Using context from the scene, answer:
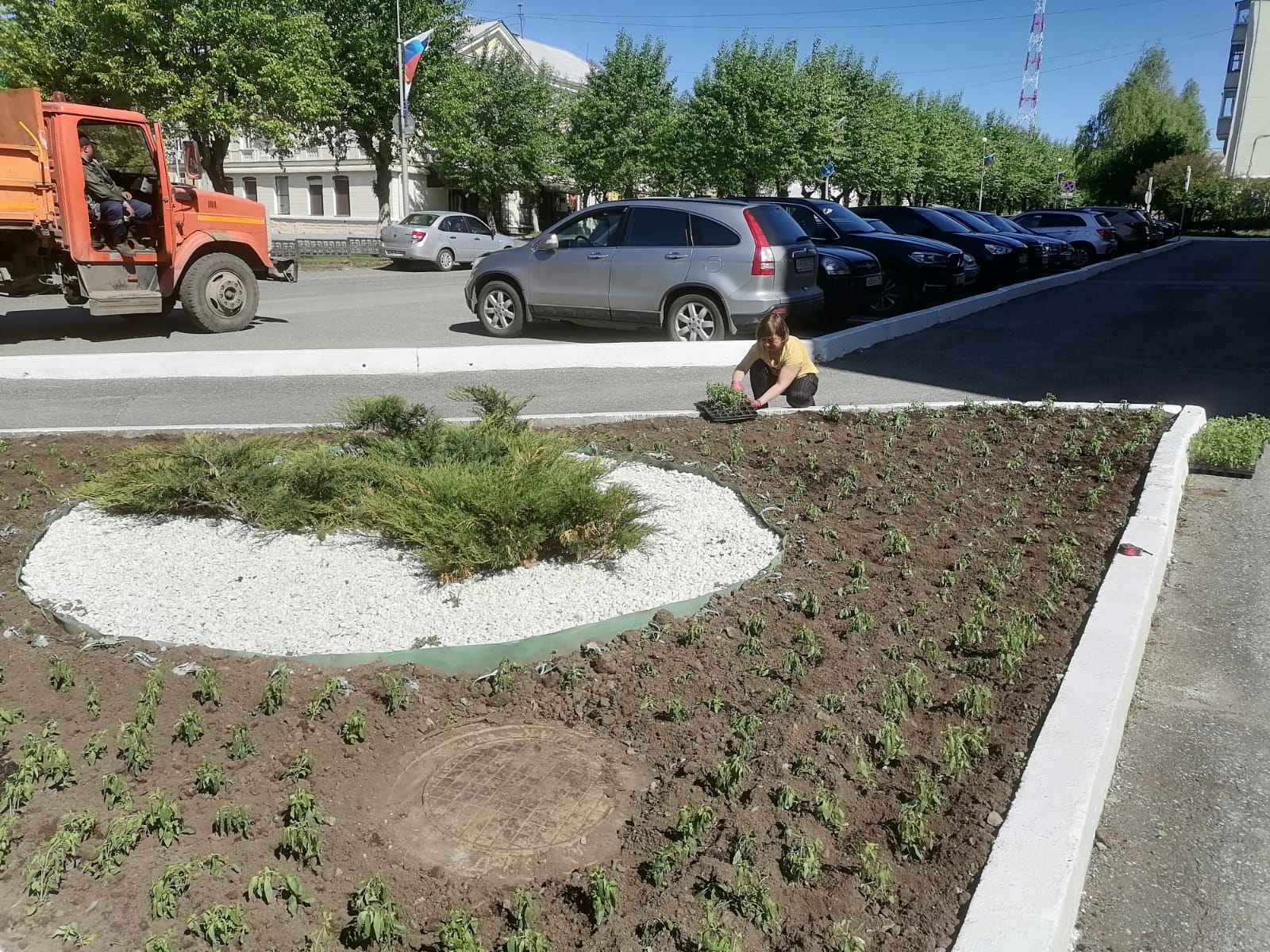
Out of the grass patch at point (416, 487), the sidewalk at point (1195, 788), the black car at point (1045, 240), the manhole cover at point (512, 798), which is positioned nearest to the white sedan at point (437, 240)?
the black car at point (1045, 240)

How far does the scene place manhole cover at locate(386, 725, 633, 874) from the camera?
9.12 feet

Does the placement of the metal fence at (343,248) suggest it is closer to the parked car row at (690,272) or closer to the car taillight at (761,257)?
the parked car row at (690,272)

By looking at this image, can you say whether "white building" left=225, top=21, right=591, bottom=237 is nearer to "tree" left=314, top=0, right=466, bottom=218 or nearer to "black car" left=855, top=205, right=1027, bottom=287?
"tree" left=314, top=0, right=466, bottom=218

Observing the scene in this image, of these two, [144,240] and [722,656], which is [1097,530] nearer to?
[722,656]

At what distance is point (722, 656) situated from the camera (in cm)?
383

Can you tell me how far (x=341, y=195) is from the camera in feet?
171

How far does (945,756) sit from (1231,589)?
2.70 m

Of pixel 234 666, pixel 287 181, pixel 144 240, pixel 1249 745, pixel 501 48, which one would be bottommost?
pixel 1249 745

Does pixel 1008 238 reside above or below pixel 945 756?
above

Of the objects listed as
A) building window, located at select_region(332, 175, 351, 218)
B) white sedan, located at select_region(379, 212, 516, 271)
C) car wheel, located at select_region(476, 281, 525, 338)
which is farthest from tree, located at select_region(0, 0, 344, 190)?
building window, located at select_region(332, 175, 351, 218)

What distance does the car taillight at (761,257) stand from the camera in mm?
11109

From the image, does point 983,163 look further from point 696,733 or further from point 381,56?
point 696,733

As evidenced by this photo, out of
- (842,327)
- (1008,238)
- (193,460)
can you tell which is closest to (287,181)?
(1008,238)

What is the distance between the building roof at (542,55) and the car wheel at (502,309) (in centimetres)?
4047
